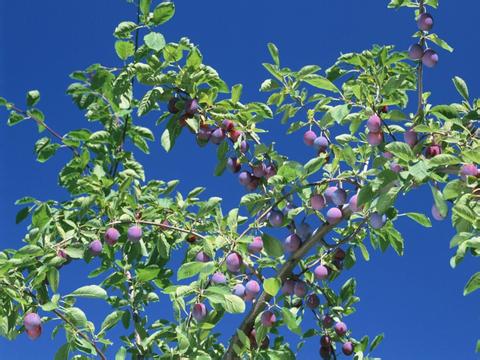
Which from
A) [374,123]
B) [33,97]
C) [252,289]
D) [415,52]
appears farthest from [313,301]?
[33,97]

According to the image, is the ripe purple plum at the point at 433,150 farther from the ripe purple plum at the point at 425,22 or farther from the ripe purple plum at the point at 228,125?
the ripe purple plum at the point at 228,125

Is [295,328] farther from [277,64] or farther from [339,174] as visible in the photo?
[277,64]

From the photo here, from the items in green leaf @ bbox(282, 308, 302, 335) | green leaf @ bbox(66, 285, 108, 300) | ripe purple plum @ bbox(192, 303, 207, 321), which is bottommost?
green leaf @ bbox(282, 308, 302, 335)

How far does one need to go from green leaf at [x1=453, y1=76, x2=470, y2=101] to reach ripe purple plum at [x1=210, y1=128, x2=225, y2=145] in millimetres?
853

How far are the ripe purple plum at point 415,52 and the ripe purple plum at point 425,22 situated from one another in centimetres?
6

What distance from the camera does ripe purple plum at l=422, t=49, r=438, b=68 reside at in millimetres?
2242

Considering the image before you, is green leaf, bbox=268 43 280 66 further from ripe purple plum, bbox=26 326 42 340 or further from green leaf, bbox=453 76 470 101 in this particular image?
ripe purple plum, bbox=26 326 42 340

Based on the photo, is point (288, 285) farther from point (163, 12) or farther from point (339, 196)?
point (163, 12)

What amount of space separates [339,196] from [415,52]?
0.54 metres

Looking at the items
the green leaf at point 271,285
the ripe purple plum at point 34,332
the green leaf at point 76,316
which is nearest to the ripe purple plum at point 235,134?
the green leaf at point 271,285

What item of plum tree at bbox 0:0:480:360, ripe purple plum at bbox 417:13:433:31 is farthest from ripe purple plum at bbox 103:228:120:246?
ripe purple plum at bbox 417:13:433:31

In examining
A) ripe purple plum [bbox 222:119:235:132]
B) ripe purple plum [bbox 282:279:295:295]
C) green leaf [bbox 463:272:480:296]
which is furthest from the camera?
ripe purple plum [bbox 222:119:235:132]

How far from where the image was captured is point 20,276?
2311 mm

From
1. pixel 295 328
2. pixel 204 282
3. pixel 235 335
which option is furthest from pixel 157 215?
pixel 295 328
